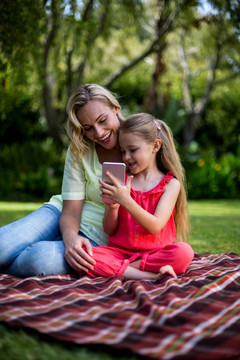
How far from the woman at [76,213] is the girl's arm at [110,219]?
180 mm

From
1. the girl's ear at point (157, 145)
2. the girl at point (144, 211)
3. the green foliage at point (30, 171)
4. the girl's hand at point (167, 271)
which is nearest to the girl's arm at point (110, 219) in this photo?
the girl at point (144, 211)

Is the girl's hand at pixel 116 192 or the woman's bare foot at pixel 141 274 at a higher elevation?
the girl's hand at pixel 116 192

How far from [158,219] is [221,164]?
27.5 feet

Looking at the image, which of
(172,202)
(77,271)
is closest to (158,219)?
(172,202)

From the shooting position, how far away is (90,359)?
1472 millimetres

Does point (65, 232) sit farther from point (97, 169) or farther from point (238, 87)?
point (238, 87)

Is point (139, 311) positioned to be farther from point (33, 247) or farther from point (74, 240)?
point (33, 247)

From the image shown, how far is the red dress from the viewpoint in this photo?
103 inches

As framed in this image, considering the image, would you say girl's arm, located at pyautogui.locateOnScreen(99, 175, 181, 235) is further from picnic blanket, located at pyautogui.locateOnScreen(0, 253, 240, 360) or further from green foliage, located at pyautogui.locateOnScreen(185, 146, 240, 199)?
green foliage, located at pyautogui.locateOnScreen(185, 146, 240, 199)

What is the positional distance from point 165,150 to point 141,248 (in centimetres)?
75

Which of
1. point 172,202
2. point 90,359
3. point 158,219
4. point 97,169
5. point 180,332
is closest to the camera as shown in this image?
point 90,359

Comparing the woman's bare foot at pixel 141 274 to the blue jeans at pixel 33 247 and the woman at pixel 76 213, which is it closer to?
the woman at pixel 76 213

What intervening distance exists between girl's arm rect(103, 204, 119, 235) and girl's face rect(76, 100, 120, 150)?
51 cm

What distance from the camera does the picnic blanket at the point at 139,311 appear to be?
5.14 feet
